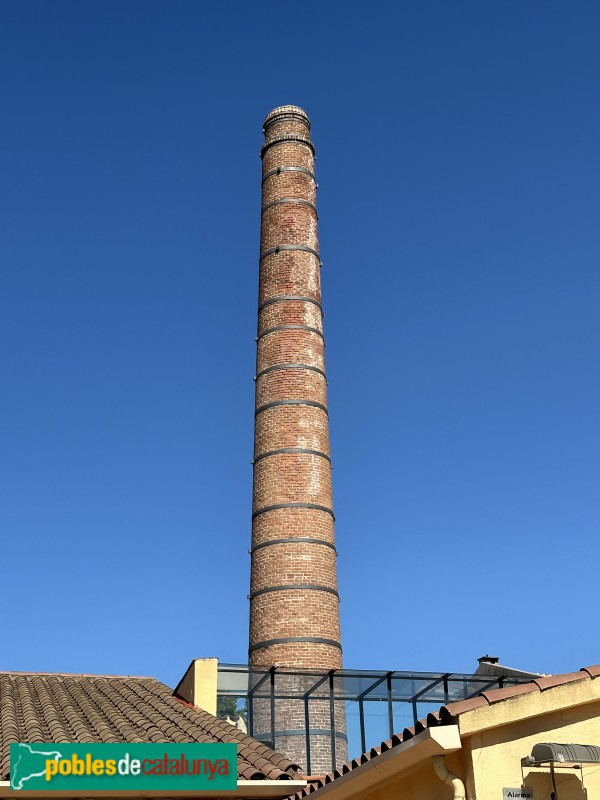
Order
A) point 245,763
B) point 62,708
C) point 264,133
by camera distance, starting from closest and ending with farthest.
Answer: point 245,763 → point 62,708 → point 264,133

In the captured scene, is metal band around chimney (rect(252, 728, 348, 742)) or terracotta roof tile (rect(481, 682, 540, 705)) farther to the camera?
metal band around chimney (rect(252, 728, 348, 742))

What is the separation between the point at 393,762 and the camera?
8.92 meters

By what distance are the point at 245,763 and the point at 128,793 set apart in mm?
1477

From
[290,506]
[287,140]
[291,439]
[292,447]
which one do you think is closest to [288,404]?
[291,439]

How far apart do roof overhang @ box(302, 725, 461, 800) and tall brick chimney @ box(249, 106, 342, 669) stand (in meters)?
10.8

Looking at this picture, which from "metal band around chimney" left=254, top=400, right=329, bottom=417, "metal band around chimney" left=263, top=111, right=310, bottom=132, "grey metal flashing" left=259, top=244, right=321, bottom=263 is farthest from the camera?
"metal band around chimney" left=263, top=111, right=310, bottom=132

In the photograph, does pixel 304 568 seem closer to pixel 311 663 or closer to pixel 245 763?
pixel 311 663

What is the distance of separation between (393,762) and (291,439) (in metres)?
14.4

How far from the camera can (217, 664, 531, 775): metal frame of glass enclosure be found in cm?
1738

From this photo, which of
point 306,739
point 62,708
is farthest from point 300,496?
→ point 62,708

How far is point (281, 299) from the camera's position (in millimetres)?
24594

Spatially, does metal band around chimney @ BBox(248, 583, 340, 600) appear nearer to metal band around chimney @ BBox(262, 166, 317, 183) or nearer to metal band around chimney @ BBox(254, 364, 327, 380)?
metal band around chimney @ BBox(254, 364, 327, 380)

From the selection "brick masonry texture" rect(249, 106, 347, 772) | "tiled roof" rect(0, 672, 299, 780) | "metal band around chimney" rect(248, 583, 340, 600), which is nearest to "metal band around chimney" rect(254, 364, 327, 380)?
"brick masonry texture" rect(249, 106, 347, 772)

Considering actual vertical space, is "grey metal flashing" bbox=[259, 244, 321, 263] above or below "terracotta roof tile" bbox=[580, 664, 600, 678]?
above
